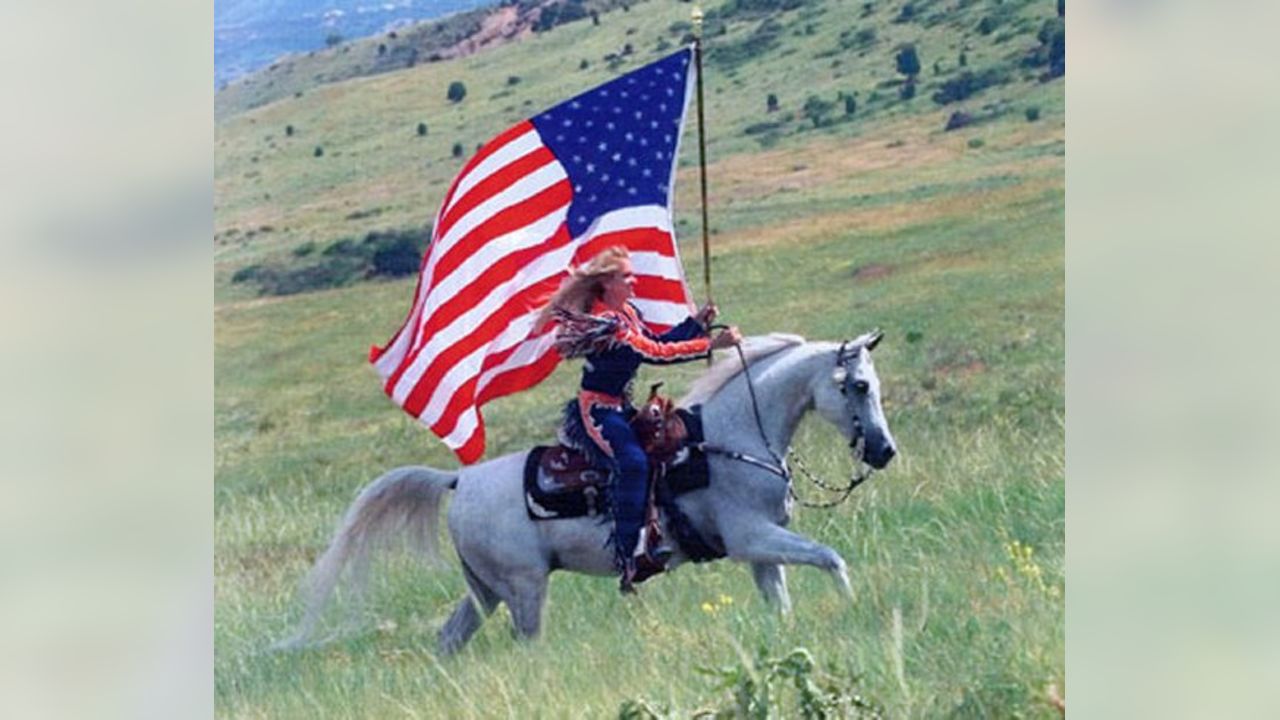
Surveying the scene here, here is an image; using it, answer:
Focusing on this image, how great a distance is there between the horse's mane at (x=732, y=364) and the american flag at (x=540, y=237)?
243 millimetres

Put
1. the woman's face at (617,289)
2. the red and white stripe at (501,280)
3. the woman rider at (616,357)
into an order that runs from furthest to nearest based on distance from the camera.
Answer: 1. the red and white stripe at (501,280)
2. the woman's face at (617,289)
3. the woman rider at (616,357)

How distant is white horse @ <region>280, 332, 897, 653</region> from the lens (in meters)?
8.79

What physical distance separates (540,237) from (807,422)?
3.76 feet

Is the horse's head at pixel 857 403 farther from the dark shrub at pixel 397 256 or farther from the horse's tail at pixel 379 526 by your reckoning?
the dark shrub at pixel 397 256

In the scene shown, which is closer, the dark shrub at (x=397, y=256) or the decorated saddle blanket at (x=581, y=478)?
the decorated saddle blanket at (x=581, y=478)

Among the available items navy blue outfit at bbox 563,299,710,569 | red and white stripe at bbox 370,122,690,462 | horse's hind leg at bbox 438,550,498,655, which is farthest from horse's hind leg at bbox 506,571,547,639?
red and white stripe at bbox 370,122,690,462

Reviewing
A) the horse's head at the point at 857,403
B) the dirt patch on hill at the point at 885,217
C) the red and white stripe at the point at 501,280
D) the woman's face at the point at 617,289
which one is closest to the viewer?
the horse's head at the point at 857,403

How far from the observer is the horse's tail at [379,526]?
30.8 feet

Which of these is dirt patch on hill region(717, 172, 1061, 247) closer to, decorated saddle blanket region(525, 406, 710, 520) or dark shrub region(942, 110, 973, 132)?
dark shrub region(942, 110, 973, 132)

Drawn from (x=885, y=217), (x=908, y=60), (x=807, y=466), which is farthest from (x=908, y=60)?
(x=807, y=466)

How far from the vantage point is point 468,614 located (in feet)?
30.7

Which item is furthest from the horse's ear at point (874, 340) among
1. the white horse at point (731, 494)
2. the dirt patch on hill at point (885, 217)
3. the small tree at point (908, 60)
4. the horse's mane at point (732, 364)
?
the small tree at point (908, 60)

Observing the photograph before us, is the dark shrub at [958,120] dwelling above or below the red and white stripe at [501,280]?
above
